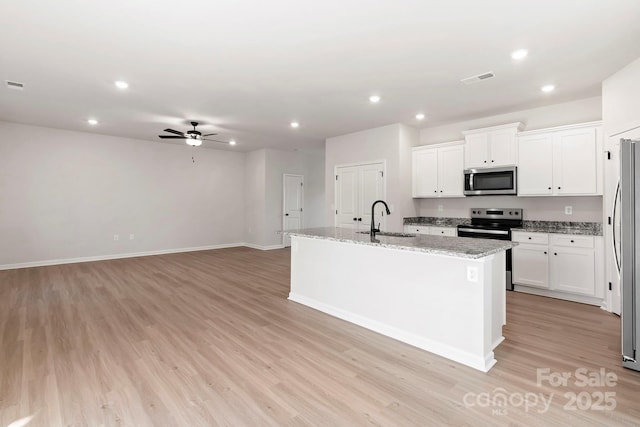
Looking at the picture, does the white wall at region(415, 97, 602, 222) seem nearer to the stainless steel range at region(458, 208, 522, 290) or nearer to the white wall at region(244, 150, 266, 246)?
the stainless steel range at region(458, 208, 522, 290)

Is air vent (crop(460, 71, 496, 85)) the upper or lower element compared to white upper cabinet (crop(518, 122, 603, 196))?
upper

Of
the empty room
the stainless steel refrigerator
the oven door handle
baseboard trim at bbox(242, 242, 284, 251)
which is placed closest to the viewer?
the empty room

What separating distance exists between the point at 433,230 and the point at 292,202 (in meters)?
4.66

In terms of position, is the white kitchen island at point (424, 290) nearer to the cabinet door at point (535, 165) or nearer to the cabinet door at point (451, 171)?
the cabinet door at point (535, 165)

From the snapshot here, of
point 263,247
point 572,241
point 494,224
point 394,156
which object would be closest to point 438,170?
point 394,156

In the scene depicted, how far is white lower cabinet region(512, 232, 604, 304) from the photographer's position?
13.0 feet

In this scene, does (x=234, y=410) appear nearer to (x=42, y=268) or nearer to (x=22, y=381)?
(x=22, y=381)

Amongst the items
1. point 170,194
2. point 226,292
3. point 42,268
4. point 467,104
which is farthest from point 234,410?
point 170,194

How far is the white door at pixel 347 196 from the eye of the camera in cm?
648

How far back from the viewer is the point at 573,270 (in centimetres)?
408

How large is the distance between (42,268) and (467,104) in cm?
815

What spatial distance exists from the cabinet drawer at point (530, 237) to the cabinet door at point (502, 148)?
105 cm

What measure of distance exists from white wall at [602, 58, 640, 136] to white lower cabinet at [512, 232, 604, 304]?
1371 mm

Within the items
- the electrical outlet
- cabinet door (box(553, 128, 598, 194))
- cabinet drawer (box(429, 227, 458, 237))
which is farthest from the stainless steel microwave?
the electrical outlet
